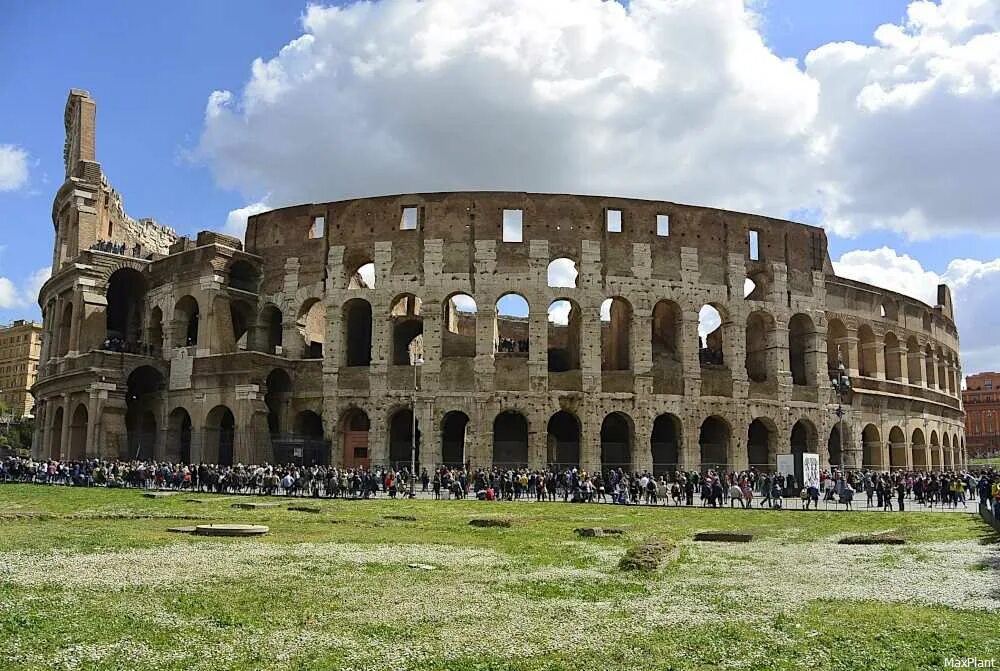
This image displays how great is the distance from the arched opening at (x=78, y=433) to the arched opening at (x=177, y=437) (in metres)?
4.00

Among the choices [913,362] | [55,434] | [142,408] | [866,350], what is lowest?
[55,434]

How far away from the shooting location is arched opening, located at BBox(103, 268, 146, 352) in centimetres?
4678

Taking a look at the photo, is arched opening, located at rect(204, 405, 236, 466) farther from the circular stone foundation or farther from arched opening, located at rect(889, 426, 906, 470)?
arched opening, located at rect(889, 426, 906, 470)

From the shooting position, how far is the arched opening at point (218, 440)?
40.0 m

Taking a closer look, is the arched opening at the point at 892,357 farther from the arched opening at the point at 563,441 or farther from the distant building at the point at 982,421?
the distant building at the point at 982,421

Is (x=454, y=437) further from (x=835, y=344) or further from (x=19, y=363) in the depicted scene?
(x=19, y=363)

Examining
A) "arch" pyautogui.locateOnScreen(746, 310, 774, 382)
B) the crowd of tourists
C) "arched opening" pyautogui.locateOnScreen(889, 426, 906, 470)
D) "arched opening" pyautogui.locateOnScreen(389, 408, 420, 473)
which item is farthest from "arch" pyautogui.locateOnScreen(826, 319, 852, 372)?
"arched opening" pyautogui.locateOnScreen(389, 408, 420, 473)

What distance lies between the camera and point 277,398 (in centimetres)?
4103

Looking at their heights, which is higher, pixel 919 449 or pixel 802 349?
pixel 802 349

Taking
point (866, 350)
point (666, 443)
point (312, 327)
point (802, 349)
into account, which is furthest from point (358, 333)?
point (866, 350)

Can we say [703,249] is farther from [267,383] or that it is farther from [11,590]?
[11,590]

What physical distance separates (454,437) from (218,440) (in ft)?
37.1

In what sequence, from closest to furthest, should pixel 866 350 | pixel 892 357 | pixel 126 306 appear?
pixel 866 350, pixel 126 306, pixel 892 357

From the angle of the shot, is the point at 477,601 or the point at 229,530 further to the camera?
the point at 229,530
